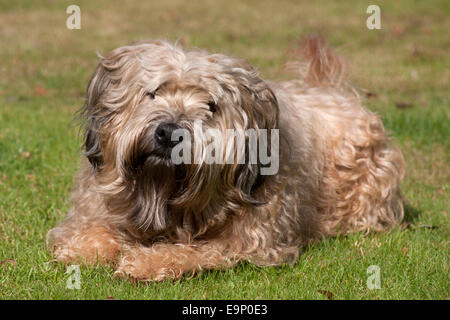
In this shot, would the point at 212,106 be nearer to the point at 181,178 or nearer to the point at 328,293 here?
the point at 181,178

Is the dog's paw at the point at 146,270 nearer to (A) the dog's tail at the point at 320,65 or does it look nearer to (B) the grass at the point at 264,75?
(B) the grass at the point at 264,75

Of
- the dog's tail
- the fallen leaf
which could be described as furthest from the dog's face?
the dog's tail

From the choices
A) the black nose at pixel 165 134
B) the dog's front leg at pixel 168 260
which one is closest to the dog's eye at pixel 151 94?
the black nose at pixel 165 134

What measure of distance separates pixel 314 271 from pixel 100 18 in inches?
383

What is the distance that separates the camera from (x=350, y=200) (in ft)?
17.8

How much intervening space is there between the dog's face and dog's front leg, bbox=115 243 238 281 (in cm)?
16

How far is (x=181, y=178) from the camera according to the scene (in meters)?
3.93

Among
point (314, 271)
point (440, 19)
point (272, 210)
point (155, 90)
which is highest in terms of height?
point (440, 19)

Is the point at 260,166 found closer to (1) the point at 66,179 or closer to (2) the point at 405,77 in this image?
(1) the point at 66,179

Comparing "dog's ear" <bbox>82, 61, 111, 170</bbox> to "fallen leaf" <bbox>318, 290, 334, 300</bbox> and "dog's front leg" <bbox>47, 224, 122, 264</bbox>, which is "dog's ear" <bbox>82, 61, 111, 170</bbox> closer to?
"dog's front leg" <bbox>47, 224, 122, 264</bbox>

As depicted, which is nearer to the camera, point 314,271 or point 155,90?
point 155,90

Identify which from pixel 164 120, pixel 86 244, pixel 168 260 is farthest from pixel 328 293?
pixel 86 244

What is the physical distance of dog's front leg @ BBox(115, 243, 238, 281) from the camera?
13.3ft

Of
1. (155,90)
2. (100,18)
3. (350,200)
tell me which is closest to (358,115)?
(350,200)
